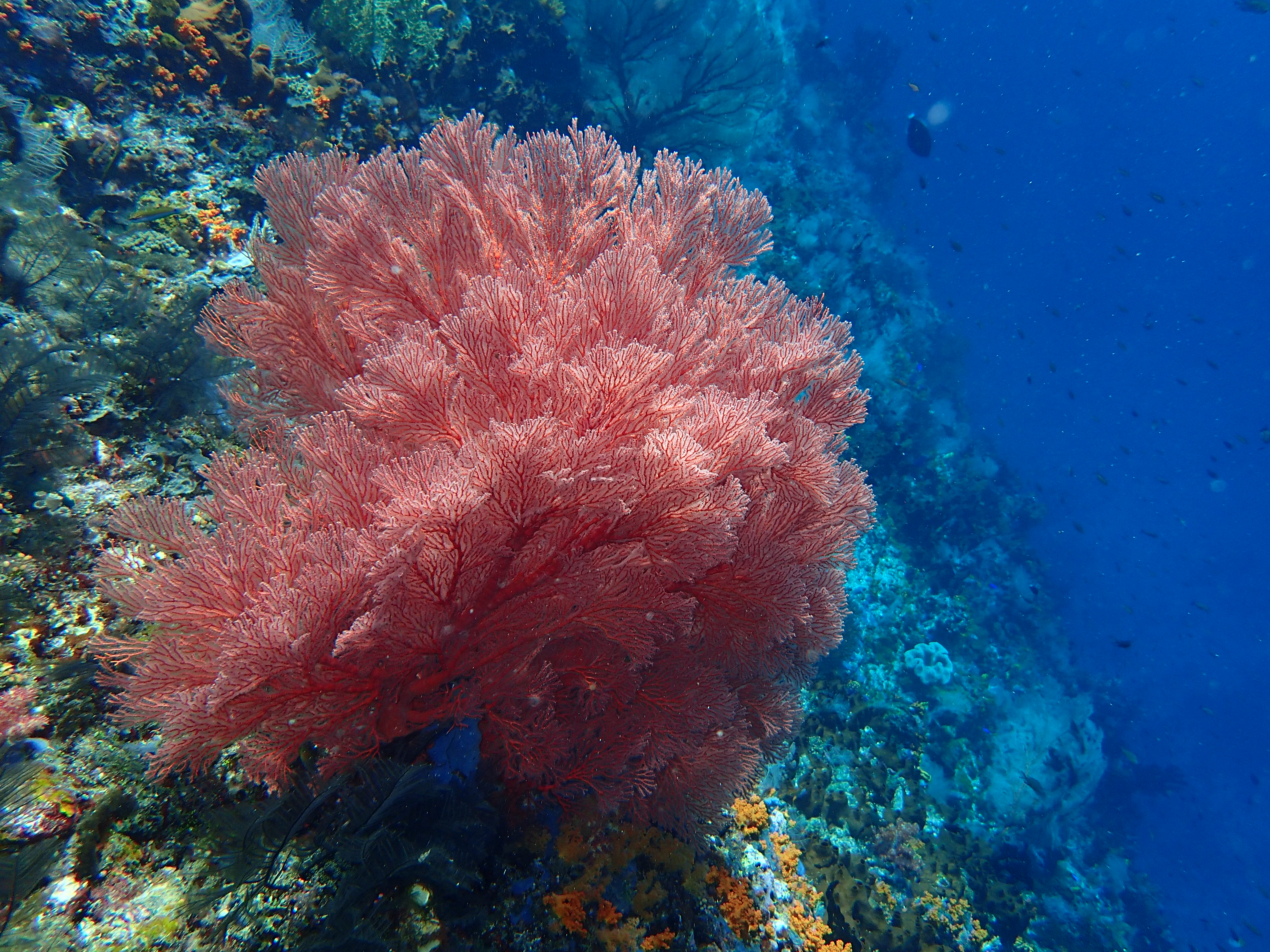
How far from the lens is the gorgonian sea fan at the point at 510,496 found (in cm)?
195

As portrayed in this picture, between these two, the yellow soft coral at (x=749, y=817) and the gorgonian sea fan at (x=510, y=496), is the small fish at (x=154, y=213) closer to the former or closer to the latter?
the gorgonian sea fan at (x=510, y=496)

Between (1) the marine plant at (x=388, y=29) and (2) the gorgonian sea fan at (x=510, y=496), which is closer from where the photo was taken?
(2) the gorgonian sea fan at (x=510, y=496)

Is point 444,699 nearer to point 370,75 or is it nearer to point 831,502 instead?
point 831,502

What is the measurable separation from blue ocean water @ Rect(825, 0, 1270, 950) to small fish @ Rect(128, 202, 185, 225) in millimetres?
26263

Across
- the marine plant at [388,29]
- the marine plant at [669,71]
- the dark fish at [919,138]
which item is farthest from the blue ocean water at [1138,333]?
the marine plant at [388,29]

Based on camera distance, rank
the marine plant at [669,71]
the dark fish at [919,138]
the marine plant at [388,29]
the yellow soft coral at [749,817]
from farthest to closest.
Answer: the dark fish at [919,138] < the marine plant at [669,71] < the marine plant at [388,29] < the yellow soft coral at [749,817]

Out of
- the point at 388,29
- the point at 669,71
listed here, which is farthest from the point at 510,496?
the point at 669,71

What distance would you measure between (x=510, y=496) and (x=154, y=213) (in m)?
5.15

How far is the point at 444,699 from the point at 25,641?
1836 mm

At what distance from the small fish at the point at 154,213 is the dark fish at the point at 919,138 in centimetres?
1952

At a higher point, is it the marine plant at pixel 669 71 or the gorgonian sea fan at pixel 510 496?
the marine plant at pixel 669 71

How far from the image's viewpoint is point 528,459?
1872 millimetres

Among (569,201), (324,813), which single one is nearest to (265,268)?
(569,201)

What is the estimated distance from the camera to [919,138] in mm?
17078
